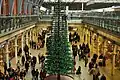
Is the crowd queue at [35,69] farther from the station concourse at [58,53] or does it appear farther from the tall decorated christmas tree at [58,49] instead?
the tall decorated christmas tree at [58,49]

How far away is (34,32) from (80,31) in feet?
26.4

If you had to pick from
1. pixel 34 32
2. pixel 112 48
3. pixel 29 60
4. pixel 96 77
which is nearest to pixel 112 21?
pixel 96 77

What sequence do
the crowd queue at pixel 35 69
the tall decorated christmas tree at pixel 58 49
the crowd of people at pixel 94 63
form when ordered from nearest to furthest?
the tall decorated christmas tree at pixel 58 49
the crowd queue at pixel 35 69
the crowd of people at pixel 94 63

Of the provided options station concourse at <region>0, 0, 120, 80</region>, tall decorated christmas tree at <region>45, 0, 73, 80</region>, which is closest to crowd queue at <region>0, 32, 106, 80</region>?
station concourse at <region>0, 0, 120, 80</region>

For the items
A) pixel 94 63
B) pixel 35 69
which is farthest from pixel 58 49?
pixel 94 63

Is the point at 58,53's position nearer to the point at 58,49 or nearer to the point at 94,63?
the point at 58,49

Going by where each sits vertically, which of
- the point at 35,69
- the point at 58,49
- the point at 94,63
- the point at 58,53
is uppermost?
the point at 58,49

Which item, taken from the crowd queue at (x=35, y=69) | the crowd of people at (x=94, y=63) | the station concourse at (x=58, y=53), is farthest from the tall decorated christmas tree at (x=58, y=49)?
the crowd of people at (x=94, y=63)

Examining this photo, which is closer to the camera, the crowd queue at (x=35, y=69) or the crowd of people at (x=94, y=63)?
the crowd queue at (x=35, y=69)

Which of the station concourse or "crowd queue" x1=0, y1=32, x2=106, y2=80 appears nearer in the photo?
the station concourse

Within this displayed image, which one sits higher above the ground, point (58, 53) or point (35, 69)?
point (58, 53)

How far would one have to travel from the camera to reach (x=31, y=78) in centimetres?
1886

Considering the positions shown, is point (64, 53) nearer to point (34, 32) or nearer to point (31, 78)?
point (31, 78)

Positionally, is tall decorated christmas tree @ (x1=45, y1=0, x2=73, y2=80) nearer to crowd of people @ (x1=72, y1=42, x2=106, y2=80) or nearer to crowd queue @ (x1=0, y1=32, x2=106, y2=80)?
crowd queue @ (x1=0, y1=32, x2=106, y2=80)
